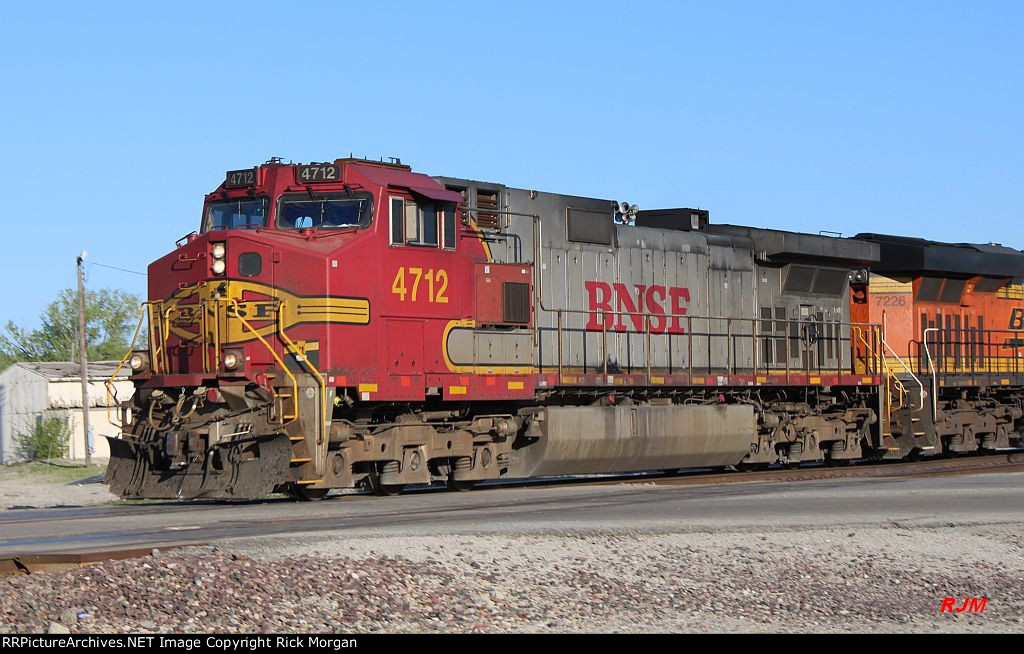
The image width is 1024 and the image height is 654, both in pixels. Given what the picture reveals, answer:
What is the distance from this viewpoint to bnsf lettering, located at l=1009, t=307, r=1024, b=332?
81.8ft

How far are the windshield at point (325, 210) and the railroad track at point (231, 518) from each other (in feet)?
10.3

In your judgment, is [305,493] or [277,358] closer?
[277,358]

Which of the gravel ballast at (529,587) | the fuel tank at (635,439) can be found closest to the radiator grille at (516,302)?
the fuel tank at (635,439)

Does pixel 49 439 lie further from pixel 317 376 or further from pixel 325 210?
pixel 317 376

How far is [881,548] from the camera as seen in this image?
949 cm

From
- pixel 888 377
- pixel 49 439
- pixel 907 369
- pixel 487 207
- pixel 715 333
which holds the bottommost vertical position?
pixel 49 439

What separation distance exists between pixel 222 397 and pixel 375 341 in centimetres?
183

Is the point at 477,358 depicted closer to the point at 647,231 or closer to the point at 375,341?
the point at 375,341

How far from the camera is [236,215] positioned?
1436 centimetres

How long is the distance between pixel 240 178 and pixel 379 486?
3987 millimetres

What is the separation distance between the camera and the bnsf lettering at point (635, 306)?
1712 cm

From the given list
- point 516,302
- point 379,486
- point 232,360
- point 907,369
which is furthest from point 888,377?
point 232,360
